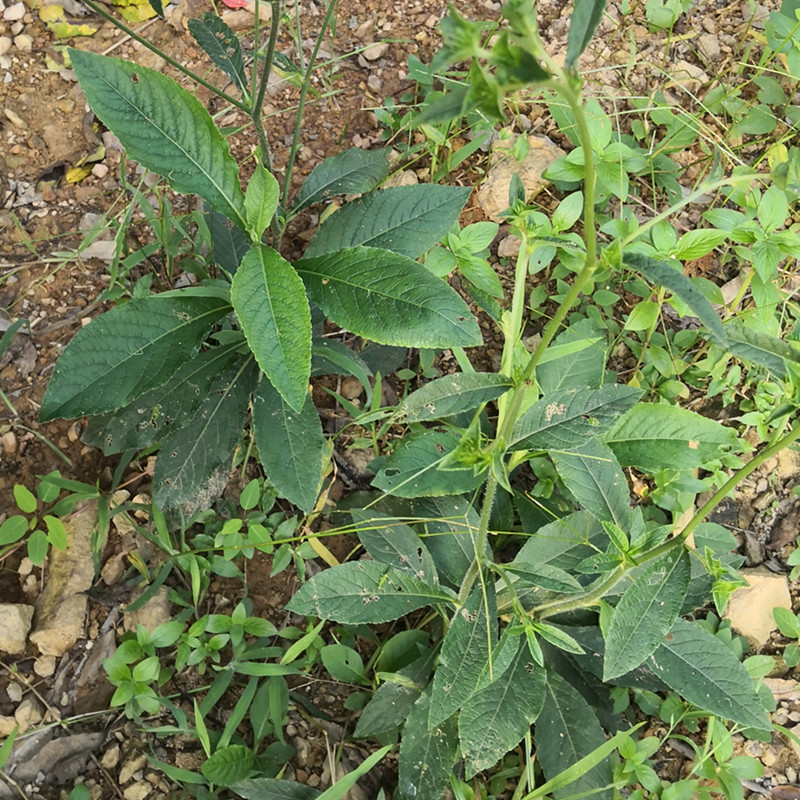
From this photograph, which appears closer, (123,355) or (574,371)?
(123,355)

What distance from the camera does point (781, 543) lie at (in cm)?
214

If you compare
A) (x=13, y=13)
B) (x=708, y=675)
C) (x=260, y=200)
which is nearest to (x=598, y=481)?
(x=708, y=675)

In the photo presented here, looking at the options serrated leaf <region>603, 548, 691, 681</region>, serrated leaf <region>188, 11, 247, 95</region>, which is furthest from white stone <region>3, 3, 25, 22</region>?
serrated leaf <region>603, 548, 691, 681</region>

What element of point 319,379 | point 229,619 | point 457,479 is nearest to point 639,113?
point 319,379

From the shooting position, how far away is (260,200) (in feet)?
4.79

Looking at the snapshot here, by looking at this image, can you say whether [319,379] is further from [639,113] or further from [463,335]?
[639,113]

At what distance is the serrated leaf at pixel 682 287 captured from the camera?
2.90 feet

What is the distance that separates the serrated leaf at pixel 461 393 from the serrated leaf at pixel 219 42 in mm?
952

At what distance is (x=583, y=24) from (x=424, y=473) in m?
1.03

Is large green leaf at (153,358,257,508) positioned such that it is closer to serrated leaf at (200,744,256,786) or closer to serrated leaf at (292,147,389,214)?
serrated leaf at (292,147,389,214)

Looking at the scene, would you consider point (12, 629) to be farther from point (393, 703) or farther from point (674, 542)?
point (674, 542)

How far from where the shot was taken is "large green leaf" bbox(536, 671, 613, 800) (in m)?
1.66

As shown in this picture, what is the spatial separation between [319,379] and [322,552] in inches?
22.1

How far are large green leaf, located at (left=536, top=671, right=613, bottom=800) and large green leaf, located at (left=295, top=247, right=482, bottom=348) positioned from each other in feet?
2.95
